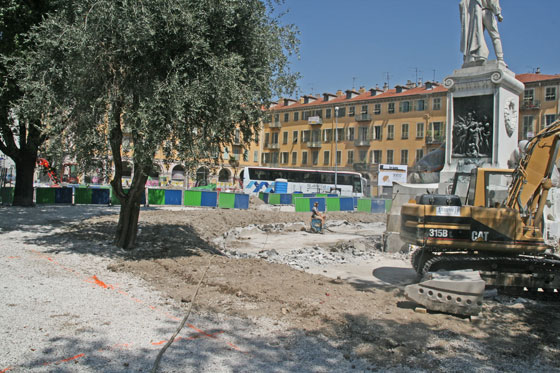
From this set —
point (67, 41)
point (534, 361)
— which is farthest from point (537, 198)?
point (67, 41)

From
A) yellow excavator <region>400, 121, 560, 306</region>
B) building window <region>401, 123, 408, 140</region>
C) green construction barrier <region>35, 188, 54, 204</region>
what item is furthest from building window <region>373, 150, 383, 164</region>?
yellow excavator <region>400, 121, 560, 306</region>

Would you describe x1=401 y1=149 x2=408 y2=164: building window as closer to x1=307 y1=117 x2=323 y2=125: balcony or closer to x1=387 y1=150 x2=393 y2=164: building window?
x1=387 y1=150 x2=393 y2=164: building window

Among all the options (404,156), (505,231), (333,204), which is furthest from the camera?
(404,156)

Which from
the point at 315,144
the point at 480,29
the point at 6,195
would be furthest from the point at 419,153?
the point at 6,195

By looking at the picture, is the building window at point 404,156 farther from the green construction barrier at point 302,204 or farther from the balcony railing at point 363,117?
the green construction barrier at point 302,204

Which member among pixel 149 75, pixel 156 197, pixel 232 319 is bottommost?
pixel 232 319

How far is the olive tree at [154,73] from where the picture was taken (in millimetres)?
9711

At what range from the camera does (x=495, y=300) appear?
8.67m

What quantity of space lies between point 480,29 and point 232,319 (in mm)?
12857

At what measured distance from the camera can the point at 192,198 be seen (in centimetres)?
3039

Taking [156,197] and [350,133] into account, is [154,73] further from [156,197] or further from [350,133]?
[350,133]

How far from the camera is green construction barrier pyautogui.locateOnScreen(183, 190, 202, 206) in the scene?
99.2 feet

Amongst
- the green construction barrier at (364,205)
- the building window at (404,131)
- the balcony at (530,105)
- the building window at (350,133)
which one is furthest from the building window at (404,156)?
the green construction barrier at (364,205)

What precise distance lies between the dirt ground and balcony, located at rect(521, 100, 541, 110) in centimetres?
4872
